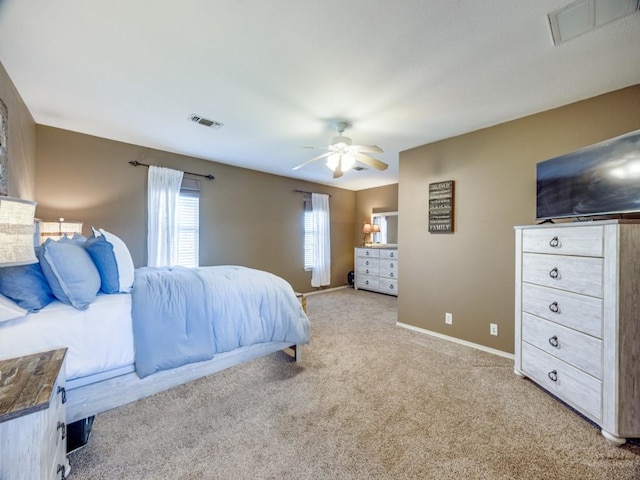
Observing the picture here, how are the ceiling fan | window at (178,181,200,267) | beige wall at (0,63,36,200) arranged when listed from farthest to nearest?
window at (178,181,200,267), the ceiling fan, beige wall at (0,63,36,200)

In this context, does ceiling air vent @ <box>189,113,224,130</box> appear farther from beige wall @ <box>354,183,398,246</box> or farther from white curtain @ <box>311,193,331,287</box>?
beige wall @ <box>354,183,398,246</box>

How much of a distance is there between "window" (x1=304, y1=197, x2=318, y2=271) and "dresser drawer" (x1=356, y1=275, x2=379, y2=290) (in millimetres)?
1255

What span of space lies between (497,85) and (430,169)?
132 cm

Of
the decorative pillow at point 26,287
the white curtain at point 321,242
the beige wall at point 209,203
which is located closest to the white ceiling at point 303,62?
the beige wall at point 209,203

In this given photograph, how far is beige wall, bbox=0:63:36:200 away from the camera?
6.77 feet

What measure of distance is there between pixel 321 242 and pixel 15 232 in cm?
500

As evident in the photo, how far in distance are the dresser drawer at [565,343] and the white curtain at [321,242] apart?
395 cm

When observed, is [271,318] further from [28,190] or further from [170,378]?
[28,190]

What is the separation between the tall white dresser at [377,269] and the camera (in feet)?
18.1

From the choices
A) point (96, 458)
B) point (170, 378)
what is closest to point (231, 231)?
point (170, 378)

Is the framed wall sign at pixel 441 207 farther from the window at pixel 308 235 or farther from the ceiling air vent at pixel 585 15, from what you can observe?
the window at pixel 308 235

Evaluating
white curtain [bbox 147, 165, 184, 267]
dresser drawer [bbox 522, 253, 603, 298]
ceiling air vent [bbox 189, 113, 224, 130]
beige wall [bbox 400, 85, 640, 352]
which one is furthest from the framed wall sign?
white curtain [bbox 147, 165, 184, 267]

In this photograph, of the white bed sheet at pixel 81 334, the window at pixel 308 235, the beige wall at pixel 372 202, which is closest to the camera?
the white bed sheet at pixel 81 334

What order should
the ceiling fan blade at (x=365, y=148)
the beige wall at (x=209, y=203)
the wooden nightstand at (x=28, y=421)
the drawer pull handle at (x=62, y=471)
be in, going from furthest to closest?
the beige wall at (x=209, y=203) → the ceiling fan blade at (x=365, y=148) → the drawer pull handle at (x=62, y=471) → the wooden nightstand at (x=28, y=421)
